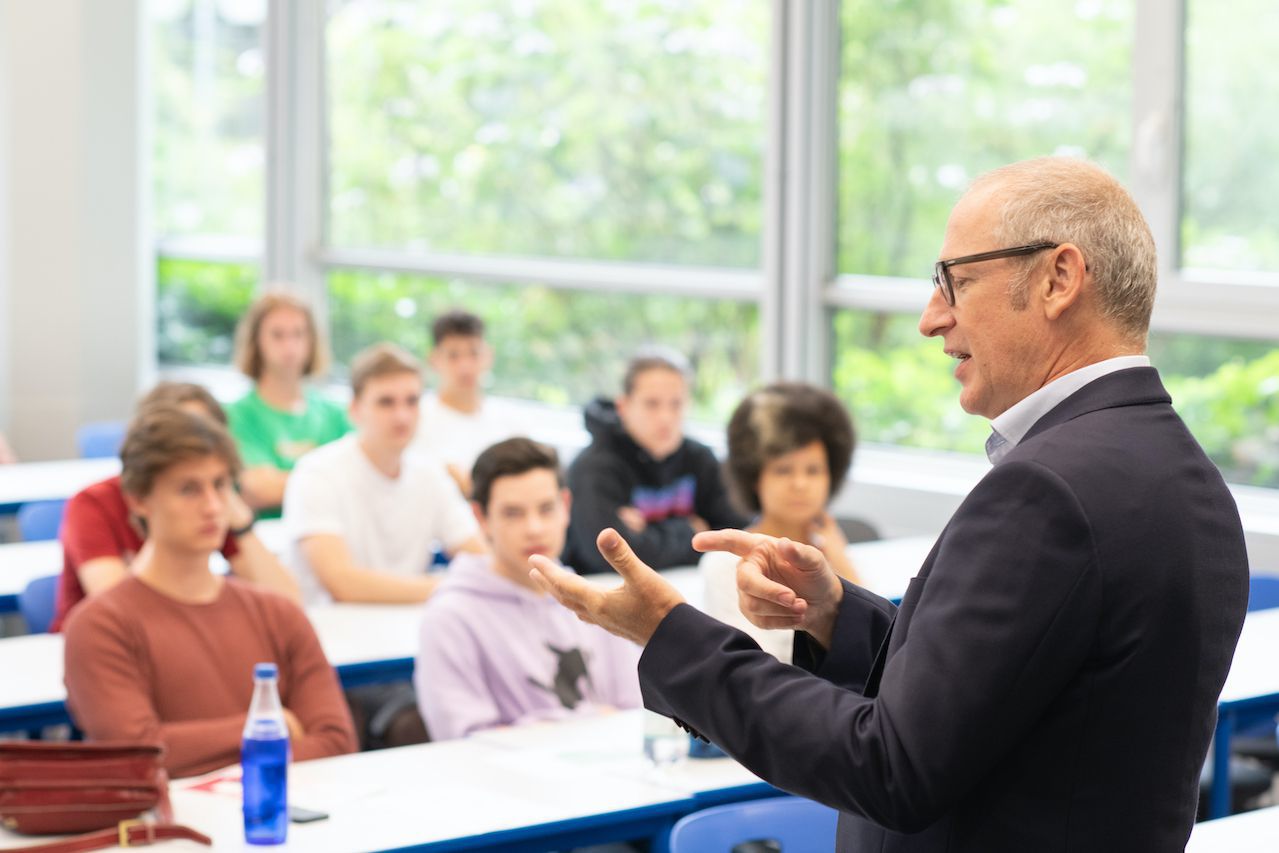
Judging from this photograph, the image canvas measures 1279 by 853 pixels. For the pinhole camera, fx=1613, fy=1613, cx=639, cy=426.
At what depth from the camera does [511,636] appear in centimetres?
335

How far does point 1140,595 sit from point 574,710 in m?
2.19

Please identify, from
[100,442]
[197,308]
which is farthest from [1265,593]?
[197,308]

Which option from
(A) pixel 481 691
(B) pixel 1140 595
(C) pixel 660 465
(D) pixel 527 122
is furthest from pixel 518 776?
(D) pixel 527 122

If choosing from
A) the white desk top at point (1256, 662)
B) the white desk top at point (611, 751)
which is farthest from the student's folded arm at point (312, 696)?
the white desk top at point (1256, 662)

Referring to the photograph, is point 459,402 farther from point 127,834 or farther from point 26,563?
point 127,834

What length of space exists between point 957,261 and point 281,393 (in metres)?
4.88

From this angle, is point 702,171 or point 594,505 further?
point 702,171

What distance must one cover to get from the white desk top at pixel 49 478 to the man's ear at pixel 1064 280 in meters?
4.42

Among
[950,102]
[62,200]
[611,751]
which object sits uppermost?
[950,102]

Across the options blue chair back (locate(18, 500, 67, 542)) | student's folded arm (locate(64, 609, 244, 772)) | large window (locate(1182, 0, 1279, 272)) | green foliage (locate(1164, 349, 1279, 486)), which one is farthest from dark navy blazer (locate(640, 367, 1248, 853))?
blue chair back (locate(18, 500, 67, 542))

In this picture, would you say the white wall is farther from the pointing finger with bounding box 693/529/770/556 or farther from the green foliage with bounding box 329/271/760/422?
the pointing finger with bounding box 693/529/770/556

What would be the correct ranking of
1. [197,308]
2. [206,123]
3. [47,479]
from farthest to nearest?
[197,308]
[206,123]
[47,479]

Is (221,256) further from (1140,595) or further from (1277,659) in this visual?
A: (1140,595)

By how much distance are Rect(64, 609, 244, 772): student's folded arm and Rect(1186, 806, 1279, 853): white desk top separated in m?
1.68
